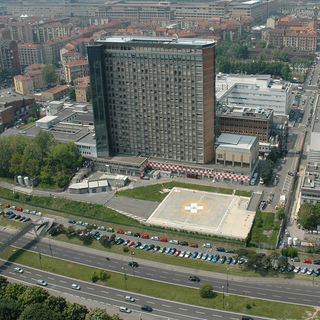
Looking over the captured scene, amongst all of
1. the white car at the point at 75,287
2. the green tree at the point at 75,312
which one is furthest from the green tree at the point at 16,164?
the green tree at the point at 75,312

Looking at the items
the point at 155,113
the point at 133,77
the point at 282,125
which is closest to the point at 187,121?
the point at 155,113

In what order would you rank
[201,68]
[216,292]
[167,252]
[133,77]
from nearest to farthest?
1. [216,292]
2. [167,252]
3. [201,68]
4. [133,77]

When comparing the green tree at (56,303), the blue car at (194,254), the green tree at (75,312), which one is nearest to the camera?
the green tree at (75,312)

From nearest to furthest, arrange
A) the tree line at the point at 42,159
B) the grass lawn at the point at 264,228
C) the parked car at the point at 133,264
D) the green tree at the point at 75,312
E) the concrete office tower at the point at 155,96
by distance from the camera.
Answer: the green tree at the point at 75,312 < the parked car at the point at 133,264 < the grass lawn at the point at 264,228 < the concrete office tower at the point at 155,96 < the tree line at the point at 42,159

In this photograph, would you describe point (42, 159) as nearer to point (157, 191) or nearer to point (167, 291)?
point (157, 191)

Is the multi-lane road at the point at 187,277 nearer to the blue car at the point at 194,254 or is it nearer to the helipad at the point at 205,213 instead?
the blue car at the point at 194,254

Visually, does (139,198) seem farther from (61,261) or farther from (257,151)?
(257,151)

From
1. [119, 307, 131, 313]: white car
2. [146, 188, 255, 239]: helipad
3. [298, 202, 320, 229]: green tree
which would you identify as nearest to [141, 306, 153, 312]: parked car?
[119, 307, 131, 313]: white car
